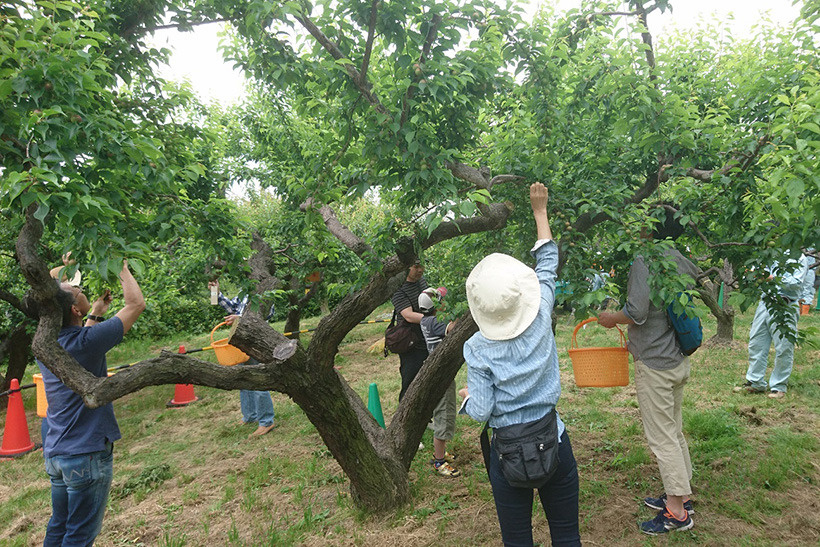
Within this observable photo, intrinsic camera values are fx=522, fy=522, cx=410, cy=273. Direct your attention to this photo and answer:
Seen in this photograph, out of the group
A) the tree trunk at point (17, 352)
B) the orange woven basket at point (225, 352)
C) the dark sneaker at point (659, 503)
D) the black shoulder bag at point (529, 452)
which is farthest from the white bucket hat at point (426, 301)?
the tree trunk at point (17, 352)

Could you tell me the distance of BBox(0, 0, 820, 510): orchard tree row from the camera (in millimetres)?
2352

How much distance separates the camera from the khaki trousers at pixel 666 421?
3.21m

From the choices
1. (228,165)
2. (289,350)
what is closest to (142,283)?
(228,165)

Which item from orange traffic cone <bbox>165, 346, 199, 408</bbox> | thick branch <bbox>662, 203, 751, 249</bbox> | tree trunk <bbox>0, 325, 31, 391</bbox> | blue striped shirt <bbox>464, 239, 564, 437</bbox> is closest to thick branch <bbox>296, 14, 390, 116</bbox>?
blue striped shirt <bbox>464, 239, 564, 437</bbox>

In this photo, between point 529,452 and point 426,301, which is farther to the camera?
point 426,301

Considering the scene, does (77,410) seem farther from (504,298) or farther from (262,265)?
(262,265)

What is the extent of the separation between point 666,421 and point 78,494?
340 centimetres

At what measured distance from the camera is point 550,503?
2.30 meters

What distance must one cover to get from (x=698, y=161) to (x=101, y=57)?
3.61 meters

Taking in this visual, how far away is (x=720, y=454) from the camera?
423cm

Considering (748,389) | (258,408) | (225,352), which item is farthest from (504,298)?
(748,389)

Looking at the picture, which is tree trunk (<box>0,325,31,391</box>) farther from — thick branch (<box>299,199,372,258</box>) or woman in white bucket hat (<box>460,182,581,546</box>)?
Result: woman in white bucket hat (<box>460,182,581,546</box>)

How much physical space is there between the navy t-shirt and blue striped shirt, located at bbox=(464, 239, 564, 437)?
195cm

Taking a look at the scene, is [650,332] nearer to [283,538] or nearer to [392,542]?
[392,542]
